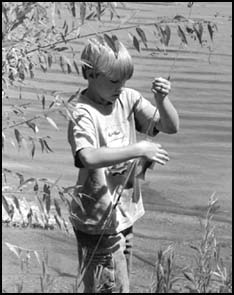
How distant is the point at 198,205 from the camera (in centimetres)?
778

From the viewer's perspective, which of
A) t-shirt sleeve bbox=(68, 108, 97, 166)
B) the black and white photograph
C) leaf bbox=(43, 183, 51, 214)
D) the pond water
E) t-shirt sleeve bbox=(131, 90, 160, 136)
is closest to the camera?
leaf bbox=(43, 183, 51, 214)

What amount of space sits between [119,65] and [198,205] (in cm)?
330

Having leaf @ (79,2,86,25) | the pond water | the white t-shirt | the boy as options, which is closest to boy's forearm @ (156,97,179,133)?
the boy

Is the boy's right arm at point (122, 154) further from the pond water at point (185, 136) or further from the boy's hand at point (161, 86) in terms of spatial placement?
the pond water at point (185, 136)

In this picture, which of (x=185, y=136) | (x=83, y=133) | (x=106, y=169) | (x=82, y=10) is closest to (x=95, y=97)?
(x=83, y=133)

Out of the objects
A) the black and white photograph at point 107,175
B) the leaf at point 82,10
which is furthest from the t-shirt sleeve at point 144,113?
the leaf at point 82,10

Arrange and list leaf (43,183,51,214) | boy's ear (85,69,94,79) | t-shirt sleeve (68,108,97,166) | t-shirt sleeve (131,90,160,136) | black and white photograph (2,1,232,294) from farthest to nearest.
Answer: t-shirt sleeve (131,90,160,136) → boy's ear (85,69,94,79) → t-shirt sleeve (68,108,97,166) → black and white photograph (2,1,232,294) → leaf (43,183,51,214)

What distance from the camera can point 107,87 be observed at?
466 cm

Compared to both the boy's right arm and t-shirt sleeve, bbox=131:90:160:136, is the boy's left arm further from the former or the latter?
the boy's right arm

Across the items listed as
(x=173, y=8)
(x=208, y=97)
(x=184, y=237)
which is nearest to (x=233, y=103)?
(x=208, y=97)

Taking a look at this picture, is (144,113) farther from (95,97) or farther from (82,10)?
(82,10)

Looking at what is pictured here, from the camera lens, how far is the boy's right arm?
4465mm

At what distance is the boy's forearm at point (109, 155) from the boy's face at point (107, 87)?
299 mm

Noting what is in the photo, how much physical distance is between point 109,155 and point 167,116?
45cm
